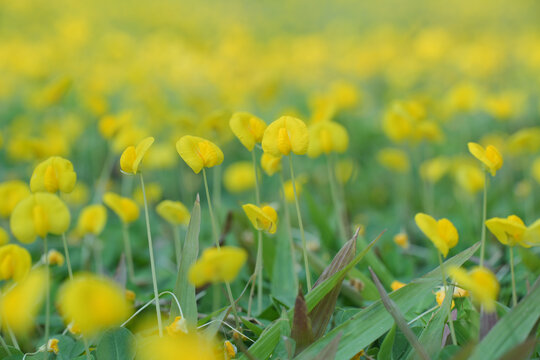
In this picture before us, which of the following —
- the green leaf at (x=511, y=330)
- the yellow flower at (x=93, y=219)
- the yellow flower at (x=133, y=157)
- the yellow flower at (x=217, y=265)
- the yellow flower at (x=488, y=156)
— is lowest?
the green leaf at (x=511, y=330)

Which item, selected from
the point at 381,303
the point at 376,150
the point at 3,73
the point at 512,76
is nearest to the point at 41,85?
the point at 3,73

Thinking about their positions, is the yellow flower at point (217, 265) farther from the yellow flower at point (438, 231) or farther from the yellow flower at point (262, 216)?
the yellow flower at point (438, 231)

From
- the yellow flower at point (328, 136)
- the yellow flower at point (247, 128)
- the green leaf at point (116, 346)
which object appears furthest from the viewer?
the yellow flower at point (328, 136)

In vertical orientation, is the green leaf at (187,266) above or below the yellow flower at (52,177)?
below

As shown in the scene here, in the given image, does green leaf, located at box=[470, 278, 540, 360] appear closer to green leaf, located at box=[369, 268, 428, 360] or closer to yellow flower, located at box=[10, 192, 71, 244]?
green leaf, located at box=[369, 268, 428, 360]

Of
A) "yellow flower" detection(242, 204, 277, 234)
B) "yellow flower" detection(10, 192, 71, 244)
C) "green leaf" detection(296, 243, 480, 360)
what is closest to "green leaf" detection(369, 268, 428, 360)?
"green leaf" detection(296, 243, 480, 360)

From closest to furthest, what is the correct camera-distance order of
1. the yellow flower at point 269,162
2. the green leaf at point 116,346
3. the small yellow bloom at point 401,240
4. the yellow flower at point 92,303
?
the yellow flower at point 92,303, the green leaf at point 116,346, the yellow flower at point 269,162, the small yellow bloom at point 401,240

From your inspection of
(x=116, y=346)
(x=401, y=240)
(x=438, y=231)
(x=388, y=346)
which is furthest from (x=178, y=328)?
(x=401, y=240)

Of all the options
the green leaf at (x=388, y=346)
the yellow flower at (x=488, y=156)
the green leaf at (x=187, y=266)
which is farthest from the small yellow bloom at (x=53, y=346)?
the yellow flower at (x=488, y=156)
